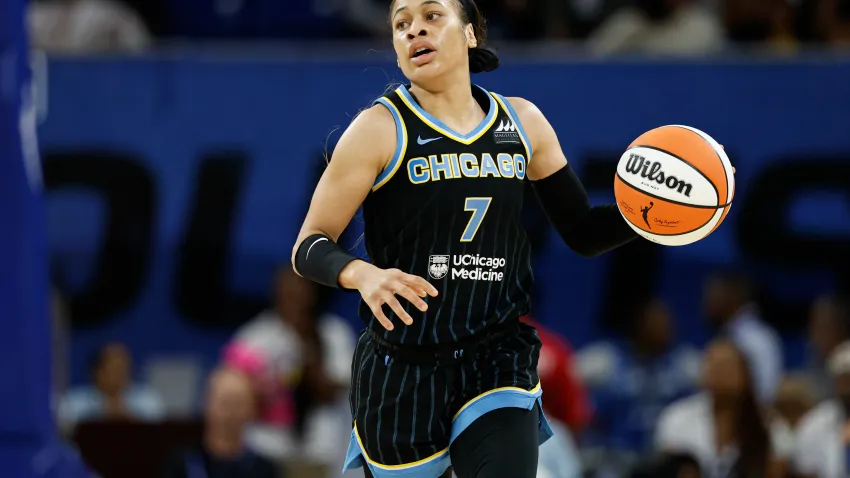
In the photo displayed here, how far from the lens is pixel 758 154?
10.1 metres

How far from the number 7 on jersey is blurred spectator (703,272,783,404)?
18.6 feet

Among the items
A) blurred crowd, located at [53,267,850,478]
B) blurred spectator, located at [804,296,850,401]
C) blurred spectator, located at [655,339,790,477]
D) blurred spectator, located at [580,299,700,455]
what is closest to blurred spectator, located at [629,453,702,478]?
blurred crowd, located at [53,267,850,478]

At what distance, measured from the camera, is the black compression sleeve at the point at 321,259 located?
4.17 metres

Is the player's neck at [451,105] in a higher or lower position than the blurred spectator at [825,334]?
higher

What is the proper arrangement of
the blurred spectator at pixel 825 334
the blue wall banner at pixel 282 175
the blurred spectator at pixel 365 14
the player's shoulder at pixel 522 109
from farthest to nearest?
the blurred spectator at pixel 365 14 → the blue wall banner at pixel 282 175 → the blurred spectator at pixel 825 334 → the player's shoulder at pixel 522 109

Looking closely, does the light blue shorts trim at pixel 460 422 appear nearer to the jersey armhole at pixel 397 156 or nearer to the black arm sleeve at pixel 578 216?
the black arm sleeve at pixel 578 216

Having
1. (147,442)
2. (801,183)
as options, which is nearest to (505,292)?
(147,442)

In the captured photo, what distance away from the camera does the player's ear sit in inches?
184

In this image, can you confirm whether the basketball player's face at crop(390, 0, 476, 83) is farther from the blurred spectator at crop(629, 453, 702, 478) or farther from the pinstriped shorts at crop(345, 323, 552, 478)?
the blurred spectator at crop(629, 453, 702, 478)

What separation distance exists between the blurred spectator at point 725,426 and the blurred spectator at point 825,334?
1072 mm

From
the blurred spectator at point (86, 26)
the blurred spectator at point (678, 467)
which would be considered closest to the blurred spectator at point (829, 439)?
the blurred spectator at point (678, 467)

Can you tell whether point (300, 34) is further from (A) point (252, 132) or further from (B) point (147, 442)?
(B) point (147, 442)

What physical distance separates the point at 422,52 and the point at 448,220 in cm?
60

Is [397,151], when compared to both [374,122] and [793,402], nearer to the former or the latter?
[374,122]
